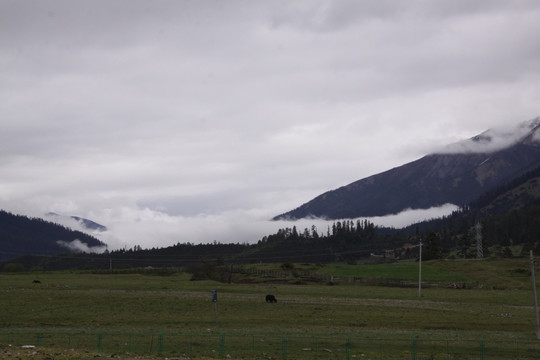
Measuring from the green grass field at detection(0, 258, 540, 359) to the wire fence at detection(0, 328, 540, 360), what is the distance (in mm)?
92

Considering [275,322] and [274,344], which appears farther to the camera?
[275,322]

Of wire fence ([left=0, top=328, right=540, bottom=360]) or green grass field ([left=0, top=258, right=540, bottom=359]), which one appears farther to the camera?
green grass field ([left=0, top=258, right=540, bottom=359])

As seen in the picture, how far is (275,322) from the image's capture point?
6650 centimetres

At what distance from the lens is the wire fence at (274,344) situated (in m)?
44.6

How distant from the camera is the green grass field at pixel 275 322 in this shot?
156ft

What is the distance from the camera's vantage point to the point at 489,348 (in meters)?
50.0

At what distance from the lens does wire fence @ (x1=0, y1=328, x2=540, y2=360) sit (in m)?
44.6

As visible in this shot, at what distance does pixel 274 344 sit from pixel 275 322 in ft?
58.2

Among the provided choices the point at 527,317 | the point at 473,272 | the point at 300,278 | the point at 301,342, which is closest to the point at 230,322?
the point at 301,342

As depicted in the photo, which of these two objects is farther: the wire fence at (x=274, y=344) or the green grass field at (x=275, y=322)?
the green grass field at (x=275, y=322)

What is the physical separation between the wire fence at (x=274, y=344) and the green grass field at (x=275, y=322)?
9cm

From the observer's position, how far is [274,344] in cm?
4894

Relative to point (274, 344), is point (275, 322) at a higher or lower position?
lower

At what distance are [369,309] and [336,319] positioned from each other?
1162 cm
